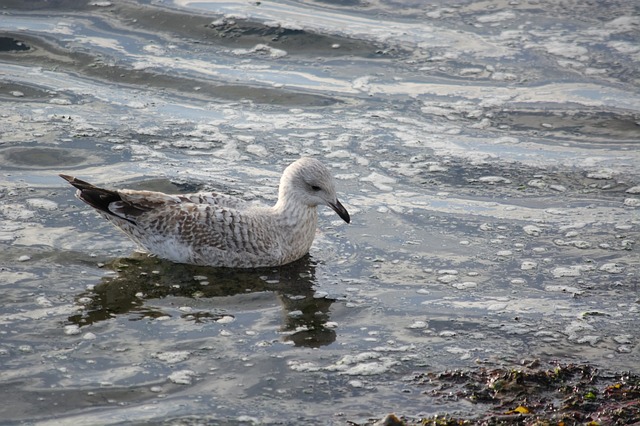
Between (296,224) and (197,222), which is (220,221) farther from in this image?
(296,224)

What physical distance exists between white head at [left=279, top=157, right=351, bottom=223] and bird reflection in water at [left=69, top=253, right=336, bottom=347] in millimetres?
462

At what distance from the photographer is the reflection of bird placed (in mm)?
8055

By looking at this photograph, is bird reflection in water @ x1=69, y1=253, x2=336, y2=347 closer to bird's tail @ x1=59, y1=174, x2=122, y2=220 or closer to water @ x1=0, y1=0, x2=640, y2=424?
water @ x1=0, y1=0, x2=640, y2=424

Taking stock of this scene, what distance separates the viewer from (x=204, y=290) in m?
7.66

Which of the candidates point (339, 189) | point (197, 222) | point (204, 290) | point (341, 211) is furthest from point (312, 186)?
point (204, 290)

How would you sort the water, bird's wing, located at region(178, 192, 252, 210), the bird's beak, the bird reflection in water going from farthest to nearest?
bird's wing, located at region(178, 192, 252, 210), the bird's beak, the bird reflection in water, the water

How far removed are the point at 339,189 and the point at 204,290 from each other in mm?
2109

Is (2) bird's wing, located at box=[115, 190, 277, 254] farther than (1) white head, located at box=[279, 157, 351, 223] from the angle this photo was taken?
No

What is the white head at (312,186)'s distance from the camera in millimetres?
8250

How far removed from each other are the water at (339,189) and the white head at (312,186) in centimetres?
41

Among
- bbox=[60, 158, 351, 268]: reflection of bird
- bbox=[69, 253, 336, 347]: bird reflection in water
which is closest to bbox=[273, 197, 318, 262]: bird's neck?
bbox=[60, 158, 351, 268]: reflection of bird

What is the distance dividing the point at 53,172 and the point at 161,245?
2.03 meters

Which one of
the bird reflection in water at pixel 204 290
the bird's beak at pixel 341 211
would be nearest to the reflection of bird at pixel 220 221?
the bird's beak at pixel 341 211

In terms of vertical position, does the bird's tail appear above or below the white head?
below
